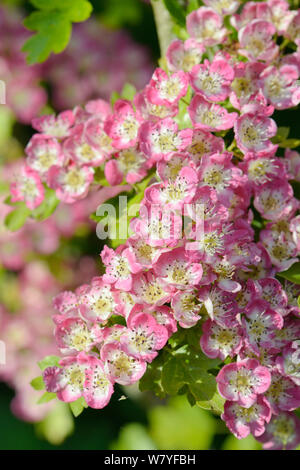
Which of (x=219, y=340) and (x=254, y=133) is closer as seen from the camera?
(x=219, y=340)

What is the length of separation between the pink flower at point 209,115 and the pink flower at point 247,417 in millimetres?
576

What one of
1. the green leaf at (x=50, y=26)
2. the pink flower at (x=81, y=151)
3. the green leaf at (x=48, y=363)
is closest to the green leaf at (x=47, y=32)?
the green leaf at (x=50, y=26)

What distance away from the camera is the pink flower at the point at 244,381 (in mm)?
1194

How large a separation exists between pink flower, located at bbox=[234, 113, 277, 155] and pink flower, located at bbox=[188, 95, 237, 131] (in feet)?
0.09

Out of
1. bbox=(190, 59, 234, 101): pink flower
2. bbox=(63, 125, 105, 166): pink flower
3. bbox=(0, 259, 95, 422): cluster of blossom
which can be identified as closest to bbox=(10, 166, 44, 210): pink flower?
bbox=(63, 125, 105, 166): pink flower

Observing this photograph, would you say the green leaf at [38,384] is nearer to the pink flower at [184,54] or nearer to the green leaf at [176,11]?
the pink flower at [184,54]

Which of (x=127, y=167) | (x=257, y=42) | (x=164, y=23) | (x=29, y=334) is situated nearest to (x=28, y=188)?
(x=127, y=167)

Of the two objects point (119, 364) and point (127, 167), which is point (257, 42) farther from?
point (119, 364)

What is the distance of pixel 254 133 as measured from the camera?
1.34 metres

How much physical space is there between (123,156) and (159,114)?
4.9 inches

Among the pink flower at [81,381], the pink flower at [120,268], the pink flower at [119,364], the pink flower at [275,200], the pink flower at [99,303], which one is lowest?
the pink flower at [81,381]

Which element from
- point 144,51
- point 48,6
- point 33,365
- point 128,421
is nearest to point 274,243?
point 48,6

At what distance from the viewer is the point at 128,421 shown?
91.0 inches

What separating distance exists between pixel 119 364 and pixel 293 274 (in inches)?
16.4
